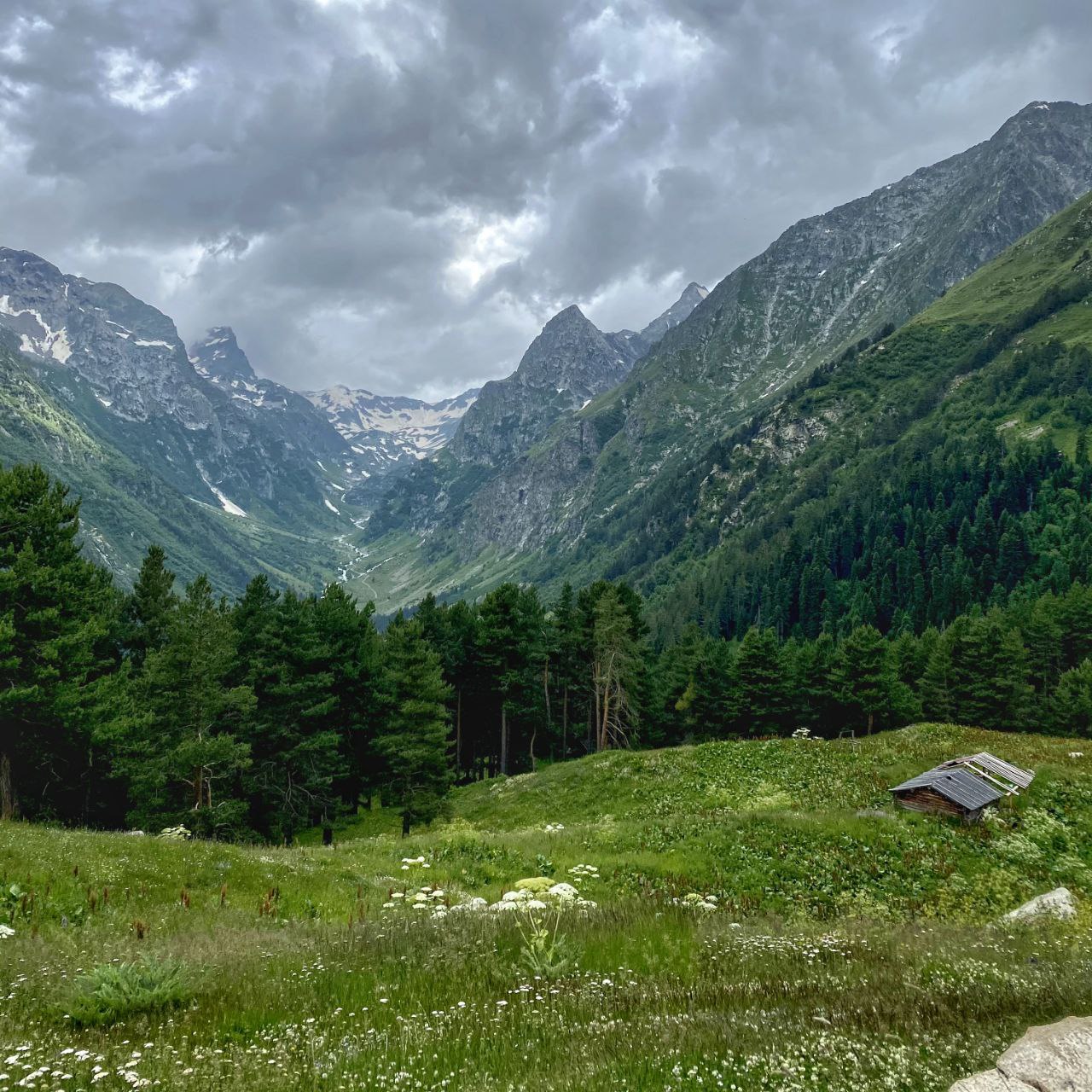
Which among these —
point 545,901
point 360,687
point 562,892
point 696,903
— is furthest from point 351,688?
point 545,901

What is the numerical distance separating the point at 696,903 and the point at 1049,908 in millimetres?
8658

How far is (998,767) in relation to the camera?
26453mm

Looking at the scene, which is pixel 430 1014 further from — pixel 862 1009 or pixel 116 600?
pixel 116 600

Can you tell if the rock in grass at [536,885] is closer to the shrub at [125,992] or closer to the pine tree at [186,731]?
the shrub at [125,992]

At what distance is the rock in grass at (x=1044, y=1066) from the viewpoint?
525 cm

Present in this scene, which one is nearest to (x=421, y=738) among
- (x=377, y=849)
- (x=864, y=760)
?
(x=377, y=849)

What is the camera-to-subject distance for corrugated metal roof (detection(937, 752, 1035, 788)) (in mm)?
25609

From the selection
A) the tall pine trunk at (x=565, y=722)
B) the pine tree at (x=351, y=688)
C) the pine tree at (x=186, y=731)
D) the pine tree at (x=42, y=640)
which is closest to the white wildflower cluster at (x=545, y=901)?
the pine tree at (x=186, y=731)

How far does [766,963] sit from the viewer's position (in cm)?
973

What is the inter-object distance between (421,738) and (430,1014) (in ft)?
108

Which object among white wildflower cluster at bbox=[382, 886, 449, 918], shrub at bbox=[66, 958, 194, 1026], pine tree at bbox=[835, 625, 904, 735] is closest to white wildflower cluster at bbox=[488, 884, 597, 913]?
white wildflower cluster at bbox=[382, 886, 449, 918]

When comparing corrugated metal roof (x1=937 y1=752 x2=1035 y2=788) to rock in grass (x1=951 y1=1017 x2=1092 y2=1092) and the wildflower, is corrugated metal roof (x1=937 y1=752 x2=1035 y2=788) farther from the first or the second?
rock in grass (x1=951 y1=1017 x2=1092 y2=1092)

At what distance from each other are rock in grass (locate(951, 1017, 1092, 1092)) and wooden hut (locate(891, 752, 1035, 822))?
66.3 feet

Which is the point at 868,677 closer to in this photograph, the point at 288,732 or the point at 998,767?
the point at 998,767
